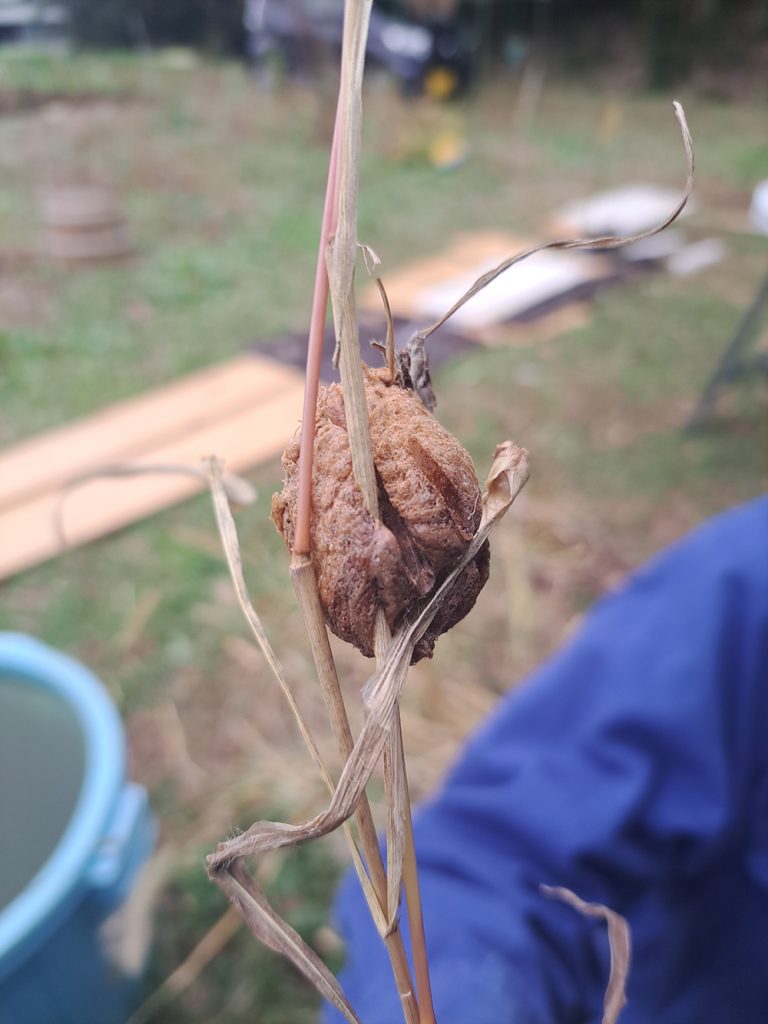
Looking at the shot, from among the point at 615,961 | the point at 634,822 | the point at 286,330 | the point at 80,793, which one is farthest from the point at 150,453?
the point at 615,961

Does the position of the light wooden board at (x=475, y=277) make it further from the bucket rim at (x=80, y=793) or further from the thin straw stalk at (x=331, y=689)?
the thin straw stalk at (x=331, y=689)

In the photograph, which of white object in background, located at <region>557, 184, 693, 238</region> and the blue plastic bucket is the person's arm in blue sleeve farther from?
white object in background, located at <region>557, 184, 693, 238</region>

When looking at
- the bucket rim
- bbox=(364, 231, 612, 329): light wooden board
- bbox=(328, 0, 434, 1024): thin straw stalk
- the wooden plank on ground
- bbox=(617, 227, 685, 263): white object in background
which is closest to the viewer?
bbox=(328, 0, 434, 1024): thin straw stalk

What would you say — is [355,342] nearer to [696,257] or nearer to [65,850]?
[65,850]

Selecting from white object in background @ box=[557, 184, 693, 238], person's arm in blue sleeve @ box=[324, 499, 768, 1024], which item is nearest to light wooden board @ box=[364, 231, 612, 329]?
white object in background @ box=[557, 184, 693, 238]

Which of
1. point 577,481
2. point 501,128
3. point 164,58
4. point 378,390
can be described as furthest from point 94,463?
point 501,128
